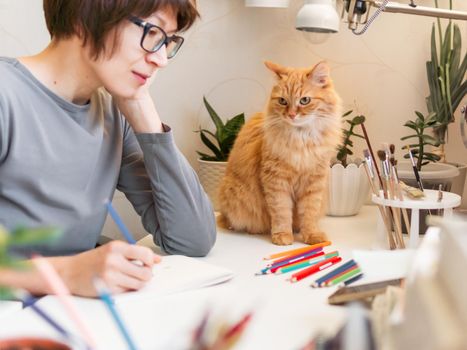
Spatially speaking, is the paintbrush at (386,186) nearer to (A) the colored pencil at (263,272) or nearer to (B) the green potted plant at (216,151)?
(A) the colored pencil at (263,272)

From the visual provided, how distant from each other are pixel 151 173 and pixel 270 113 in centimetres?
33

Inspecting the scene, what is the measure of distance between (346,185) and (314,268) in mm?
475

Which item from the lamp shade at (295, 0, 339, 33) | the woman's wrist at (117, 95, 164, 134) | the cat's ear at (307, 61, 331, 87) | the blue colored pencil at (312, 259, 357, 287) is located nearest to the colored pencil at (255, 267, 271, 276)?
the blue colored pencil at (312, 259, 357, 287)

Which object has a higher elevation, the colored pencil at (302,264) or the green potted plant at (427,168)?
the green potted plant at (427,168)

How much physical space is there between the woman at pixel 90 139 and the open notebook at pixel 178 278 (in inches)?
0.7

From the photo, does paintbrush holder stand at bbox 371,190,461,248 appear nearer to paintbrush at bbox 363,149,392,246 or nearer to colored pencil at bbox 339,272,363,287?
paintbrush at bbox 363,149,392,246

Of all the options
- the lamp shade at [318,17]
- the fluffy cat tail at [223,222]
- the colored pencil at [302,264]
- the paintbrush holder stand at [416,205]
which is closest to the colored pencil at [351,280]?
the colored pencil at [302,264]

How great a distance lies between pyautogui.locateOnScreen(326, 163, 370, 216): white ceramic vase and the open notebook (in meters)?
0.54

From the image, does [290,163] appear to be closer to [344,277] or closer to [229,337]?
[344,277]

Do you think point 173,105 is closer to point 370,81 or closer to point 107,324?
point 370,81

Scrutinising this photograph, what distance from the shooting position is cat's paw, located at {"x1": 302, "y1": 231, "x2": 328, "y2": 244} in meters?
1.10

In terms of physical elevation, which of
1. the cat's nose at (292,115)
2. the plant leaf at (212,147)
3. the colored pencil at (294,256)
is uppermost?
the cat's nose at (292,115)

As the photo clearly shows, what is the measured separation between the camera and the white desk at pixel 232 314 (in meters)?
0.56

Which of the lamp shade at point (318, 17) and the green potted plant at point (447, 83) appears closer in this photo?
the lamp shade at point (318, 17)
